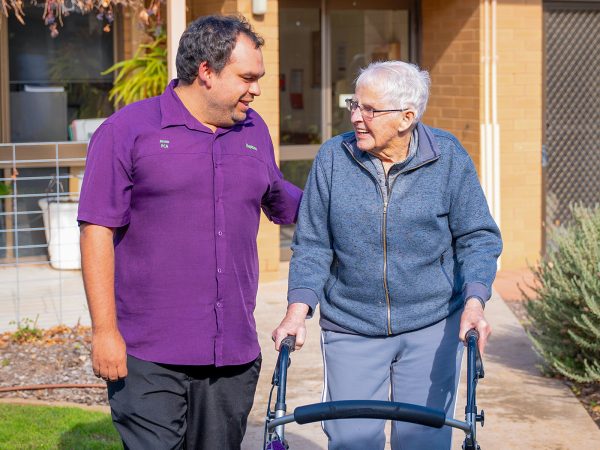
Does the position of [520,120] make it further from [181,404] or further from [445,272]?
[181,404]

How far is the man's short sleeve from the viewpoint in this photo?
12.7 ft

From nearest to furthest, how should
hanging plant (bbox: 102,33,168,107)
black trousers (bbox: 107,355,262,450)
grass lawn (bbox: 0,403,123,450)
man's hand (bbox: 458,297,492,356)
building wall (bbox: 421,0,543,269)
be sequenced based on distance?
man's hand (bbox: 458,297,492,356), black trousers (bbox: 107,355,262,450), grass lawn (bbox: 0,403,123,450), hanging plant (bbox: 102,33,168,107), building wall (bbox: 421,0,543,269)

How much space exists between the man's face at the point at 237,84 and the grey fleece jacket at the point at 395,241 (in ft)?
1.26

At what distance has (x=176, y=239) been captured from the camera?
399cm

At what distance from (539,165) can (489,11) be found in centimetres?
151

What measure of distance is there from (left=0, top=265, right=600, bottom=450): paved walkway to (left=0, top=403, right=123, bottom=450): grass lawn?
2.46 ft

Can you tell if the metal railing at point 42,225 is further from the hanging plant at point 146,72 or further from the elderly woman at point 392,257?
the elderly woman at point 392,257

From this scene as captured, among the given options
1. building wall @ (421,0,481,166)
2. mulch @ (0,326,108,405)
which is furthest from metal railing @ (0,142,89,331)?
building wall @ (421,0,481,166)

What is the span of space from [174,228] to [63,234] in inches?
257

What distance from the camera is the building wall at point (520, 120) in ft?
34.3

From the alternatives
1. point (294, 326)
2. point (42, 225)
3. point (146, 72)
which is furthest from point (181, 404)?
point (42, 225)

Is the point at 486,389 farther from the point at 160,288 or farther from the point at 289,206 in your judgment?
the point at 160,288

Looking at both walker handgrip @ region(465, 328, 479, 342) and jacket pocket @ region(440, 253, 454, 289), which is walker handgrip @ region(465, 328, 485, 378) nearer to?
walker handgrip @ region(465, 328, 479, 342)

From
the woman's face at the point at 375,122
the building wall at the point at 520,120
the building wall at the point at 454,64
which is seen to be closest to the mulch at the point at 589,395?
the woman's face at the point at 375,122
